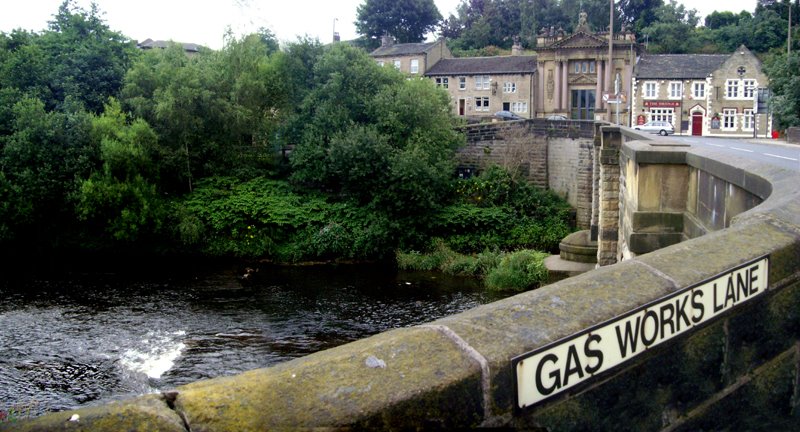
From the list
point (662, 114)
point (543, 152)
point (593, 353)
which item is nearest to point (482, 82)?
point (662, 114)

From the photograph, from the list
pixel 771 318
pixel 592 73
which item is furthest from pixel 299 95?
pixel 771 318

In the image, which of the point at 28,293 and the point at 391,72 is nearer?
the point at 28,293

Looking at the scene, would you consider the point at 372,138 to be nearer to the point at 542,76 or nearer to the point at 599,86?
the point at 542,76

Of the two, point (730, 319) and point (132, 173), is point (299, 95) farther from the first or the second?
point (730, 319)

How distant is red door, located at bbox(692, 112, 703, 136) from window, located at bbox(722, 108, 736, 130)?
165cm

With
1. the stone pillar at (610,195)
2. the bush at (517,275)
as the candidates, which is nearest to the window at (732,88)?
the bush at (517,275)

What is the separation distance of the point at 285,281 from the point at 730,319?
28.1 m

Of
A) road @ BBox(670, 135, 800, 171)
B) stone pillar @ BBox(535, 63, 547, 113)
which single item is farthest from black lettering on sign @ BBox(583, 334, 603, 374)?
stone pillar @ BBox(535, 63, 547, 113)

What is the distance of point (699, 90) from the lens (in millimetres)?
59375

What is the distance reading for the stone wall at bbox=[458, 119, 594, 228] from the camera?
133 feet

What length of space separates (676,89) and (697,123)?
121 inches

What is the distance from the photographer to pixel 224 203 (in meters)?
37.2

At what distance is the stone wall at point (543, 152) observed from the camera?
133ft

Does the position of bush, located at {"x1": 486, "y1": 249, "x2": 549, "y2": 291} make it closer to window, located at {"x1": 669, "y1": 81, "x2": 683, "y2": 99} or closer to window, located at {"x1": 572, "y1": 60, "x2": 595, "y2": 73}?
window, located at {"x1": 669, "y1": 81, "x2": 683, "y2": 99}
